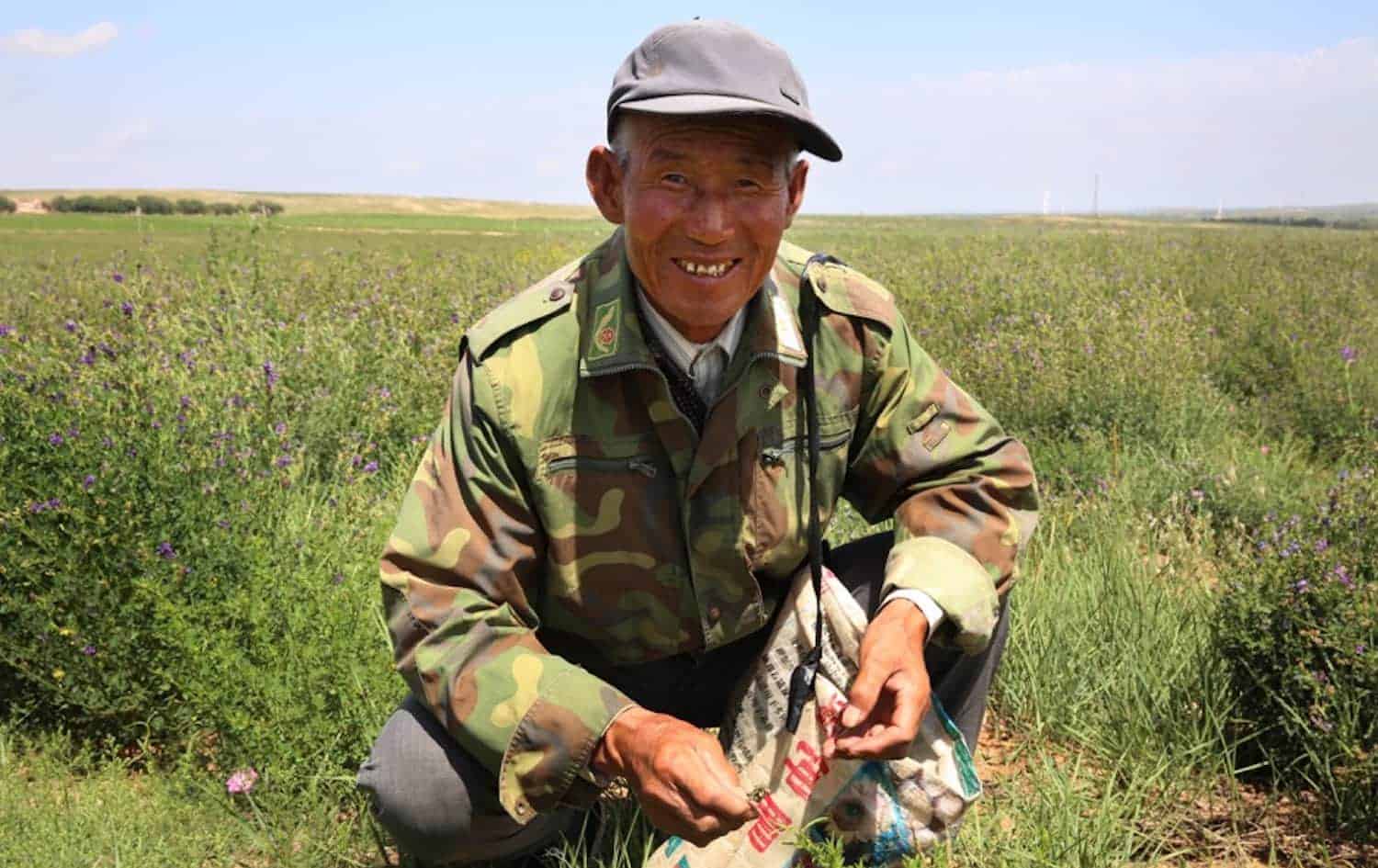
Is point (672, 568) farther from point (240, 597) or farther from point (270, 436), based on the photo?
point (270, 436)

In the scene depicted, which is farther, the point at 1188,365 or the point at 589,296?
the point at 1188,365

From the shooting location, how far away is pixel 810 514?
2.16 metres

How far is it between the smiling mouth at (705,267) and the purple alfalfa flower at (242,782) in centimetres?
144

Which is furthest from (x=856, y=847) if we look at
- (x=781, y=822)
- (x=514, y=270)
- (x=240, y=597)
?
(x=514, y=270)

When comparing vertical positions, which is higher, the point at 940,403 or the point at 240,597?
the point at 940,403

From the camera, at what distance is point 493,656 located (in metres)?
1.84

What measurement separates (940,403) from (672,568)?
1.93ft

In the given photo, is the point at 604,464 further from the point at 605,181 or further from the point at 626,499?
the point at 605,181

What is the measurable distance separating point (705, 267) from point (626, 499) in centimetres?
42

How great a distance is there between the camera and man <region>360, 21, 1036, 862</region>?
182 centimetres

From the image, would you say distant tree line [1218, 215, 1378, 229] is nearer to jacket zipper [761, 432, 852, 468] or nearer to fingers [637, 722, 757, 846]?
jacket zipper [761, 432, 852, 468]

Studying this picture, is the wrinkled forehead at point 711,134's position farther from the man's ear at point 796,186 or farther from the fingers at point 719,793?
the fingers at point 719,793

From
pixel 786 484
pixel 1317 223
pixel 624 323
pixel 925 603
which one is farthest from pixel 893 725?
pixel 1317 223

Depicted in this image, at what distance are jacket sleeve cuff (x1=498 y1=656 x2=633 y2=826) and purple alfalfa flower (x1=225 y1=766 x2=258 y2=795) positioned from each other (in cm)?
88
